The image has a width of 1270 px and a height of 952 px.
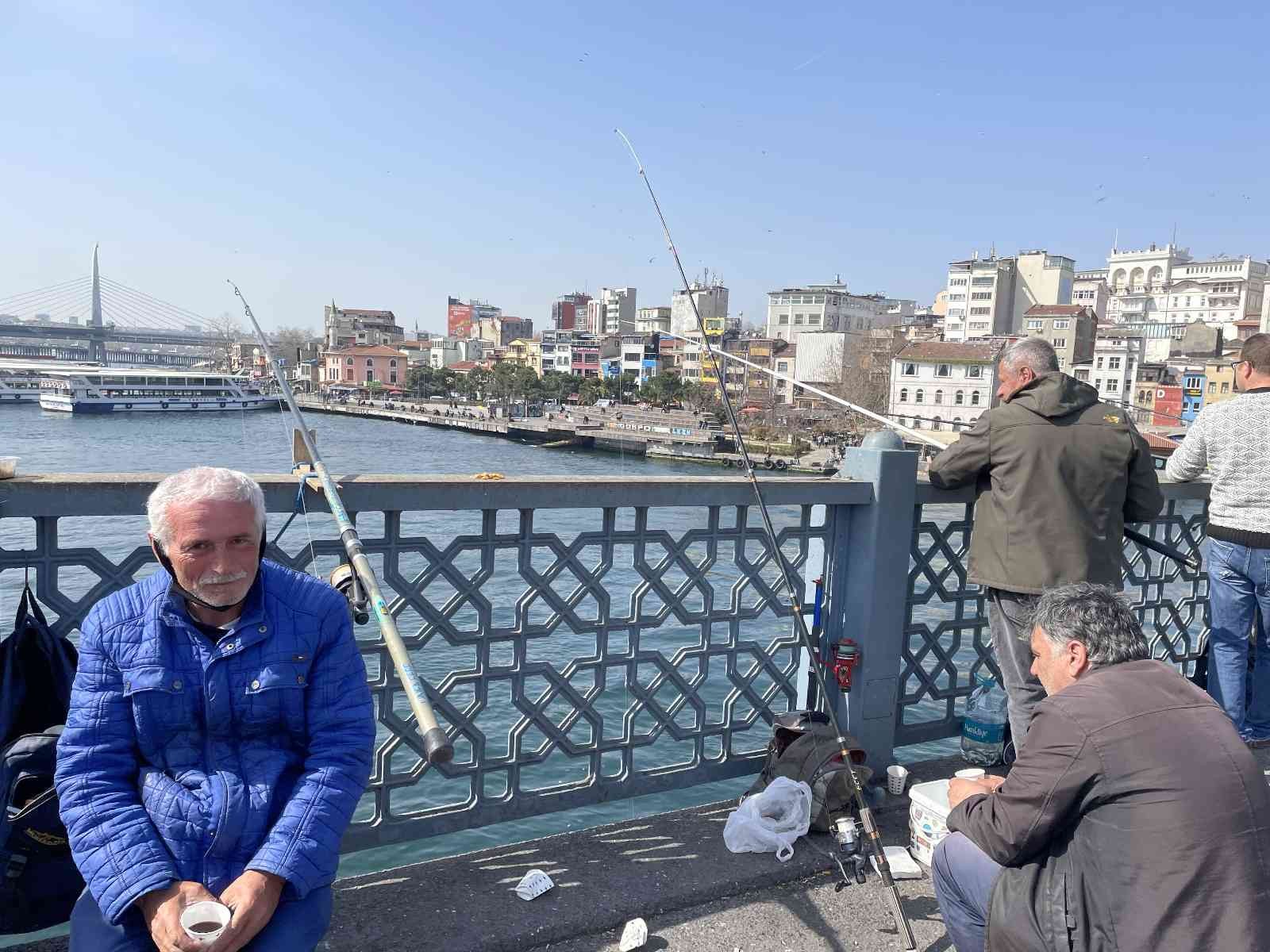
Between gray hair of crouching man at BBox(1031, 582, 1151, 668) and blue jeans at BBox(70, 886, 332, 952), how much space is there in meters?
1.58

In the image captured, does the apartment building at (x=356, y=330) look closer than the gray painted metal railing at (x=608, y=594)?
No

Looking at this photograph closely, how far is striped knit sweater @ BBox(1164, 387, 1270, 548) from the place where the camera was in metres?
3.33

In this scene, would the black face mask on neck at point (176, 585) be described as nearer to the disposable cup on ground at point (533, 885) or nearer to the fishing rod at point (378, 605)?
the fishing rod at point (378, 605)

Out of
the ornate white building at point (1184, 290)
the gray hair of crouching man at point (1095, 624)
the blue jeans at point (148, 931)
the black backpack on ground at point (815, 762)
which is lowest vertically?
the black backpack on ground at point (815, 762)

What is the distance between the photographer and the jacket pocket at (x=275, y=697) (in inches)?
72.4

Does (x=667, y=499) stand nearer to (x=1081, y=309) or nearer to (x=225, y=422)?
(x=225, y=422)

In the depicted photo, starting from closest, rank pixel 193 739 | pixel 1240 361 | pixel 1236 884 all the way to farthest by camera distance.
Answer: pixel 1236 884 < pixel 193 739 < pixel 1240 361

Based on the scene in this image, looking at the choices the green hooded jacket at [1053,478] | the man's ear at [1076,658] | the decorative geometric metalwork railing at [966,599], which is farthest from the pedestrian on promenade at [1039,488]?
the man's ear at [1076,658]

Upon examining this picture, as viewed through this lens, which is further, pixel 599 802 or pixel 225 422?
pixel 225 422

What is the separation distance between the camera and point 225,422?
42.9m

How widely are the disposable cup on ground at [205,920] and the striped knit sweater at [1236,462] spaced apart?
138 inches

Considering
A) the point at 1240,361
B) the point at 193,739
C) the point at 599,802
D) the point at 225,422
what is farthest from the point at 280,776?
the point at 225,422

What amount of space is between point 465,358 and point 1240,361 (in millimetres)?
141190

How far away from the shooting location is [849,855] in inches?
107
